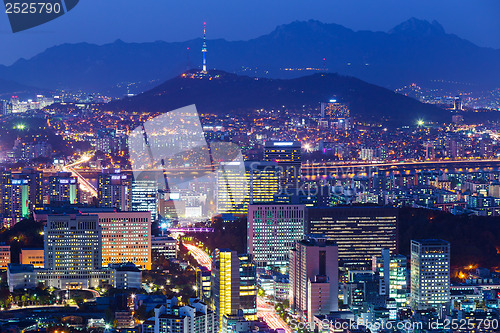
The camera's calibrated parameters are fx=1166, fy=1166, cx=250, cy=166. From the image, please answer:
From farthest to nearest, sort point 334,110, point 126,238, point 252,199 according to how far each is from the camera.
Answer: point 334,110
point 252,199
point 126,238

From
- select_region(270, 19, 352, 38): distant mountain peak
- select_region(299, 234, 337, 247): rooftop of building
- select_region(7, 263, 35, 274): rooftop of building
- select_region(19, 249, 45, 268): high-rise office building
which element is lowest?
select_region(7, 263, 35, 274): rooftop of building

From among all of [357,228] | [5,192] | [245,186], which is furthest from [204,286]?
[5,192]

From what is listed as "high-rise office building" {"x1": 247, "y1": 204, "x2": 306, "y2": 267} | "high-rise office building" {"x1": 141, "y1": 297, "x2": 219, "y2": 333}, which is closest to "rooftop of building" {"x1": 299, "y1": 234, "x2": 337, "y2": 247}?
"high-rise office building" {"x1": 247, "y1": 204, "x2": 306, "y2": 267}

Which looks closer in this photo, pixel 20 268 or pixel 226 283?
pixel 226 283

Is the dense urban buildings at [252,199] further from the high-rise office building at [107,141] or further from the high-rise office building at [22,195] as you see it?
the high-rise office building at [107,141]

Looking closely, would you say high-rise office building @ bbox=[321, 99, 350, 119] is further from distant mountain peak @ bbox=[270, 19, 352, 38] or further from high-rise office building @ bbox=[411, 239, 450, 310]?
high-rise office building @ bbox=[411, 239, 450, 310]

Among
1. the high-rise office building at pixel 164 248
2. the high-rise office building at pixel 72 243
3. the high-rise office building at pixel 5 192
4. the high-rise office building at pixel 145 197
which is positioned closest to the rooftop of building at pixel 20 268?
the high-rise office building at pixel 72 243

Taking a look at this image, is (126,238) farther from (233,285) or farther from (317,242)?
(233,285)
